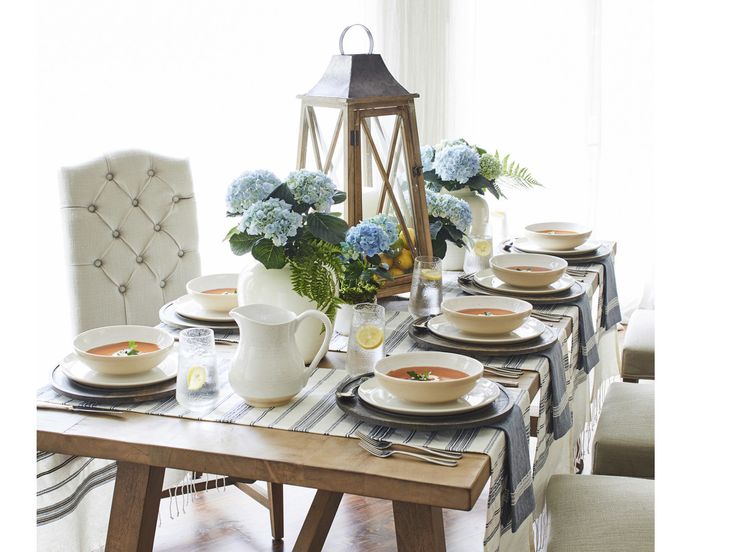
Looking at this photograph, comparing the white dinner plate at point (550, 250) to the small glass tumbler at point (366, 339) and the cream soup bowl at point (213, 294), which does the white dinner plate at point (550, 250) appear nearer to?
the cream soup bowl at point (213, 294)

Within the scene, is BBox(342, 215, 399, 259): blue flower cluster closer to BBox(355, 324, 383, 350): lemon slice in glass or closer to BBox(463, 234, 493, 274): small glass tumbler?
BBox(355, 324, 383, 350): lemon slice in glass

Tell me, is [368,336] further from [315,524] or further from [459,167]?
[459,167]

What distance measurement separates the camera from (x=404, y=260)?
2213 mm

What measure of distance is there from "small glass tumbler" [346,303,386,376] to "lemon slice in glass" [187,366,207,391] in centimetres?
30

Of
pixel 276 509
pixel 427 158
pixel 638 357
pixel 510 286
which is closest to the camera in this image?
pixel 510 286

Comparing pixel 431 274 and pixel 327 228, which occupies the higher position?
pixel 327 228

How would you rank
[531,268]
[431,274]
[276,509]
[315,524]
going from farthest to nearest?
[276,509], [531,268], [431,274], [315,524]

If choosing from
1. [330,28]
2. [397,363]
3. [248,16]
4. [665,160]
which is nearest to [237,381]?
[397,363]

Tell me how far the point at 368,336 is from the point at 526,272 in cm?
68

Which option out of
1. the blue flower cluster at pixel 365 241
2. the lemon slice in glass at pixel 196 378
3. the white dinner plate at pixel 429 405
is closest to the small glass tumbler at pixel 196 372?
the lemon slice in glass at pixel 196 378

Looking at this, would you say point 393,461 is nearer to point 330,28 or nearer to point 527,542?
point 527,542

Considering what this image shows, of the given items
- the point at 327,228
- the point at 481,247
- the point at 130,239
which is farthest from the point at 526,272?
the point at 130,239

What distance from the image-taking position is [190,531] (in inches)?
103

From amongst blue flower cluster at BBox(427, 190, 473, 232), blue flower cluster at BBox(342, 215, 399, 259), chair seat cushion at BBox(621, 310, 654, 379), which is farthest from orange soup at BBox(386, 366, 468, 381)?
chair seat cushion at BBox(621, 310, 654, 379)
